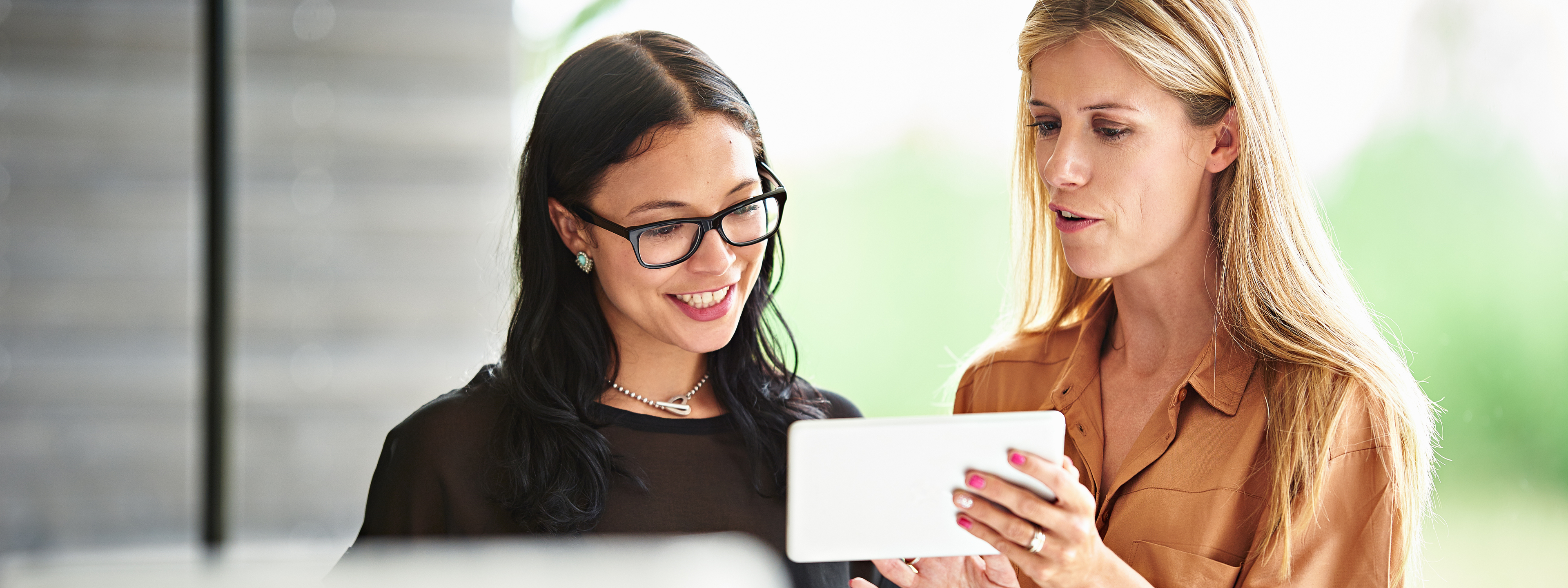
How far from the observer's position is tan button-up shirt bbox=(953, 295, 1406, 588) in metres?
1.31

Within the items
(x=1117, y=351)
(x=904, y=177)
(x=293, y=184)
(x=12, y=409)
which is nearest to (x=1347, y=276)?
(x=1117, y=351)

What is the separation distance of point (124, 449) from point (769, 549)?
227 cm

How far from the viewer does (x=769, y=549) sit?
1481 millimetres

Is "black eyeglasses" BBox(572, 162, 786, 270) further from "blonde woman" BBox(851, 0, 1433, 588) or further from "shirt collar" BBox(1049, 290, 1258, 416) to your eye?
"shirt collar" BBox(1049, 290, 1258, 416)

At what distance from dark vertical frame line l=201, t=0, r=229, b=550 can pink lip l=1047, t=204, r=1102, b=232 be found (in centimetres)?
233

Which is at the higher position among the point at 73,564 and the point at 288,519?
the point at 73,564

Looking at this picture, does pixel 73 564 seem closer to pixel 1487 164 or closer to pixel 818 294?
pixel 1487 164

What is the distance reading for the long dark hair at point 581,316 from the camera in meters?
1.46

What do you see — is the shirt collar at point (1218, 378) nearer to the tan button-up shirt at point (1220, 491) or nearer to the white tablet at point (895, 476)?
the tan button-up shirt at point (1220, 491)

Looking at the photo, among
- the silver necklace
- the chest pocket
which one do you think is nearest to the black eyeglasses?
the silver necklace

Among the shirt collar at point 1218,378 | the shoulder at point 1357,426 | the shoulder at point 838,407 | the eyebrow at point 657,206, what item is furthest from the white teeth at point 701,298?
the shoulder at point 1357,426

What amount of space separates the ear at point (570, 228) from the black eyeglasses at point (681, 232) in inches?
1.4

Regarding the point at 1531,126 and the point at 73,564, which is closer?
the point at 73,564

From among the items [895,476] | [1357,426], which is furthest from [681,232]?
[1357,426]
